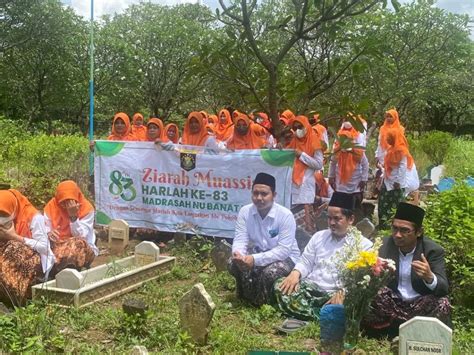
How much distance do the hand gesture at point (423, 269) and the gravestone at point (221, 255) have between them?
8.13ft

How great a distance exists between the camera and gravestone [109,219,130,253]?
707cm

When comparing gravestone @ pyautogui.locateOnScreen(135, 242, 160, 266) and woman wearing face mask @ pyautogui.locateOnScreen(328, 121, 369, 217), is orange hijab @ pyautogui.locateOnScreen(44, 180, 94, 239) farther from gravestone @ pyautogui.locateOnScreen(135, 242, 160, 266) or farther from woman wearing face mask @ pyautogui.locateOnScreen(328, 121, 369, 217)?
woman wearing face mask @ pyautogui.locateOnScreen(328, 121, 369, 217)

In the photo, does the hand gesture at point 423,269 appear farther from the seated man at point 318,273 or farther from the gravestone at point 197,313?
the gravestone at point 197,313

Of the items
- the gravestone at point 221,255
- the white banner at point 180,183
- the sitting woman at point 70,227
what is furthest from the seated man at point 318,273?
the sitting woman at point 70,227

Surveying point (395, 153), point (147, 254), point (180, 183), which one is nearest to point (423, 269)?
point (147, 254)

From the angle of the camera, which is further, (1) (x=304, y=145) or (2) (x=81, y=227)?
(1) (x=304, y=145)

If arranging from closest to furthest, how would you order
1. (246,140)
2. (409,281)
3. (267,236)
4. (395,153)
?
1. (409,281)
2. (267,236)
3. (246,140)
4. (395,153)

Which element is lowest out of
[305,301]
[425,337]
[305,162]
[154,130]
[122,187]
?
[305,301]

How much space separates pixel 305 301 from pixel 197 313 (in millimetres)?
1070

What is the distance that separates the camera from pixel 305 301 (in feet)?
16.1

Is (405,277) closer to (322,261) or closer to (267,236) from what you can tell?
(322,261)

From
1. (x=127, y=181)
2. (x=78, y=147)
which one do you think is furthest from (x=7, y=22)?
(x=127, y=181)

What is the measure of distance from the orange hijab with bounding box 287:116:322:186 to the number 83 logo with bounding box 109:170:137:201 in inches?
81.1

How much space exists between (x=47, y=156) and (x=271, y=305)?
23.4 feet
